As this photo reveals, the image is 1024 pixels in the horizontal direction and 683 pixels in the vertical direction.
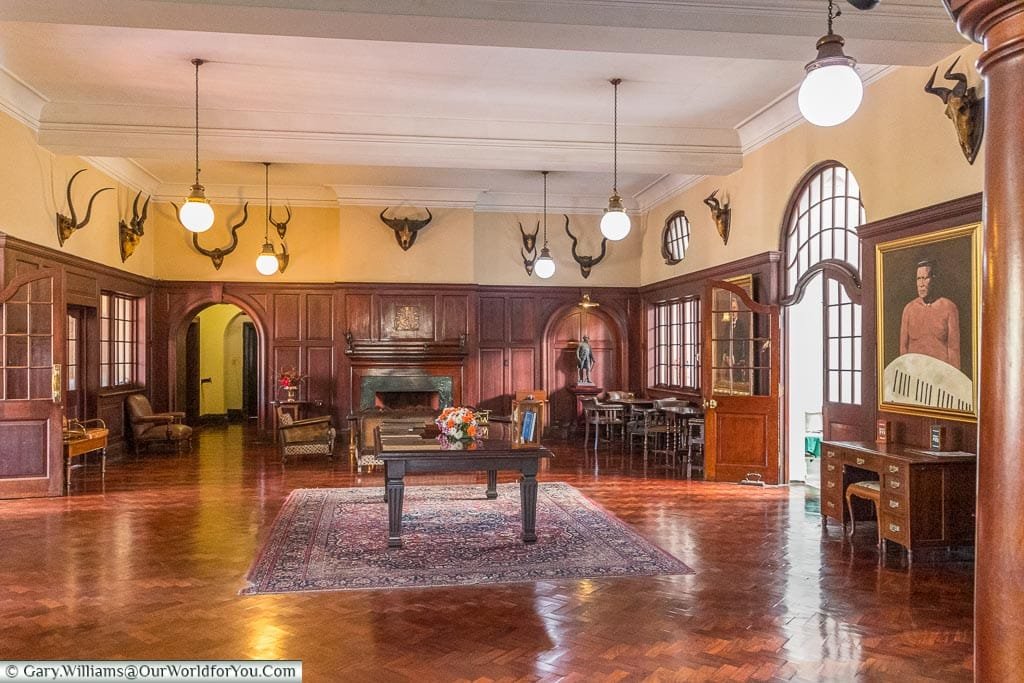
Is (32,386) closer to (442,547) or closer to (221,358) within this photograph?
(442,547)

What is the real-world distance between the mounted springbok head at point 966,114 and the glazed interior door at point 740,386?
310cm

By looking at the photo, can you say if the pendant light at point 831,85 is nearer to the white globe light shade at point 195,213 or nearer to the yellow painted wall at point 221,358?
the white globe light shade at point 195,213

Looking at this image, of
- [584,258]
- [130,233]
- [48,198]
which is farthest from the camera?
[584,258]

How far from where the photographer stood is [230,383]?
16.6 meters

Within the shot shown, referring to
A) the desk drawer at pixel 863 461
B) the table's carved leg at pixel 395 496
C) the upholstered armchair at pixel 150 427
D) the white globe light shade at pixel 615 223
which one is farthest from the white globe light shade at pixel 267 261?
the desk drawer at pixel 863 461

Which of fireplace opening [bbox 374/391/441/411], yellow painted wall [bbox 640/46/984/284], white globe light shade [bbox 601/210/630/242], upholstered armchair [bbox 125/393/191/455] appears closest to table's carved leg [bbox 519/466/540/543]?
white globe light shade [bbox 601/210/630/242]

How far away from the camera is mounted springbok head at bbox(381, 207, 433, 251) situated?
12000 mm

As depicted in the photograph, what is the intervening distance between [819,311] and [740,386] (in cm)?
122

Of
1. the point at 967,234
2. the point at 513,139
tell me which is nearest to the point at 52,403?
the point at 513,139

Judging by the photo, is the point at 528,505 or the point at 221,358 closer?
the point at 528,505

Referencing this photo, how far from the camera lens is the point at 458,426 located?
577 cm

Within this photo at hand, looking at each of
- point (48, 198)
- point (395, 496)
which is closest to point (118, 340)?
point (48, 198)

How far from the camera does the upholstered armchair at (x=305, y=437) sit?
9797 millimetres

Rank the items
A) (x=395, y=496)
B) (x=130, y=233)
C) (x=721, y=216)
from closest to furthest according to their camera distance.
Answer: (x=395, y=496) → (x=721, y=216) → (x=130, y=233)
